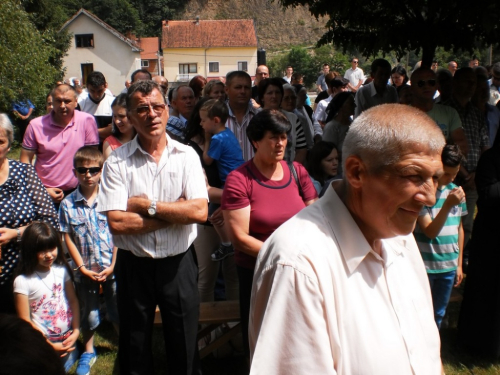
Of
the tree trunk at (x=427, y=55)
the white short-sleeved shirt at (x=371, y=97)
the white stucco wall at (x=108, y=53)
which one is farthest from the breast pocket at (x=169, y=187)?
the white stucco wall at (x=108, y=53)

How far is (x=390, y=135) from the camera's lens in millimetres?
1645

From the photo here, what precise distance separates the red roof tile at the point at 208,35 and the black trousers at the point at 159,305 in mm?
68340

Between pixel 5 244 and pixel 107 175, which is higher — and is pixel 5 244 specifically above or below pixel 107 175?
below

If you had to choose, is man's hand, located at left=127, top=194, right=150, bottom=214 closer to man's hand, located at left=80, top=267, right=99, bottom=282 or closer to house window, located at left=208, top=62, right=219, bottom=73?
man's hand, located at left=80, top=267, right=99, bottom=282

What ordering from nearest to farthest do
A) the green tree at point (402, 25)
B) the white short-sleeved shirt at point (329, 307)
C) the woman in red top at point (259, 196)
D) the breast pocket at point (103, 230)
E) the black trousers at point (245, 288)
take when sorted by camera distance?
the white short-sleeved shirt at point (329, 307)
the woman in red top at point (259, 196)
the black trousers at point (245, 288)
the breast pocket at point (103, 230)
the green tree at point (402, 25)

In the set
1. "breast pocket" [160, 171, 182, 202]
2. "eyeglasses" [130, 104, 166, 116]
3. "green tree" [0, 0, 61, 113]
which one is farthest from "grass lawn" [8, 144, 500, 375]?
"green tree" [0, 0, 61, 113]

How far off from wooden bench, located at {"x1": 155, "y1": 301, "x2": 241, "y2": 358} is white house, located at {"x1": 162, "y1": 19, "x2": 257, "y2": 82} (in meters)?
66.7

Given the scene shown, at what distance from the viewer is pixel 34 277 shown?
12.4 feet

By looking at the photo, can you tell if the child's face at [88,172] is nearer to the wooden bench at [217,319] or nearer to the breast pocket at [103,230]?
the breast pocket at [103,230]

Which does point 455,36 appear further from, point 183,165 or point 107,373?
point 107,373

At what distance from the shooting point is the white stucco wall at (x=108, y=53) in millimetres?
58375

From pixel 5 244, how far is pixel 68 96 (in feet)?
6.32

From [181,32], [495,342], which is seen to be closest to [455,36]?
[495,342]

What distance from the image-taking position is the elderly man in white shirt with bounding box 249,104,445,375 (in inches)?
61.9
